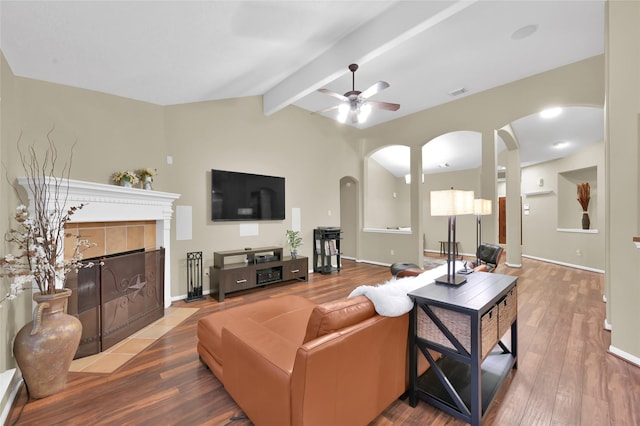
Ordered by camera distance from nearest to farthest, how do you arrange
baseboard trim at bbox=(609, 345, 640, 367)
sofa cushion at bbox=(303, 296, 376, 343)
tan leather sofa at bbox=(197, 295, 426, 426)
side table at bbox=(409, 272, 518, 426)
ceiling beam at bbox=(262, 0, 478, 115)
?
tan leather sofa at bbox=(197, 295, 426, 426) → sofa cushion at bbox=(303, 296, 376, 343) → side table at bbox=(409, 272, 518, 426) → baseboard trim at bbox=(609, 345, 640, 367) → ceiling beam at bbox=(262, 0, 478, 115)

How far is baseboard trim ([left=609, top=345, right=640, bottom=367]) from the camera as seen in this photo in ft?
7.36

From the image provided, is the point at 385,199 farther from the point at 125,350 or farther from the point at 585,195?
the point at 125,350

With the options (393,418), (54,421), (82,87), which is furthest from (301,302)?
(82,87)

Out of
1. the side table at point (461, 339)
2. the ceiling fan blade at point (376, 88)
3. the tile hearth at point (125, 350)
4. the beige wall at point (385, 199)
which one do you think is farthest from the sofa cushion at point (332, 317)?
the beige wall at point (385, 199)

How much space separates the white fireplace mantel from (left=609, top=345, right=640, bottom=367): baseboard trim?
4805 mm

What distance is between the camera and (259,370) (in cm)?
142

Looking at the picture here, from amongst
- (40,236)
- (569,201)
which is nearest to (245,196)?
(40,236)

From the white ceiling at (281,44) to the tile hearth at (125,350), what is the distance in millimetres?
2512

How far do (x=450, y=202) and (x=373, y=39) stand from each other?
215 cm

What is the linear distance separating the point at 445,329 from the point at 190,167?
3.92m

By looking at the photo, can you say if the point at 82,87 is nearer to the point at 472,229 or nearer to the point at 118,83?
the point at 118,83

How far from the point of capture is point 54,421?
170 cm

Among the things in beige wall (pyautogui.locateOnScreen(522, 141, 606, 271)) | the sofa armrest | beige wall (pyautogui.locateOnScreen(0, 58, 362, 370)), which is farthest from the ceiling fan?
beige wall (pyautogui.locateOnScreen(522, 141, 606, 271))

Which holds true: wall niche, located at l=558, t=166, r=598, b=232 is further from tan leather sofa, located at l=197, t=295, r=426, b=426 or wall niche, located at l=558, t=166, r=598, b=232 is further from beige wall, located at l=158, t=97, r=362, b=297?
tan leather sofa, located at l=197, t=295, r=426, b=426
